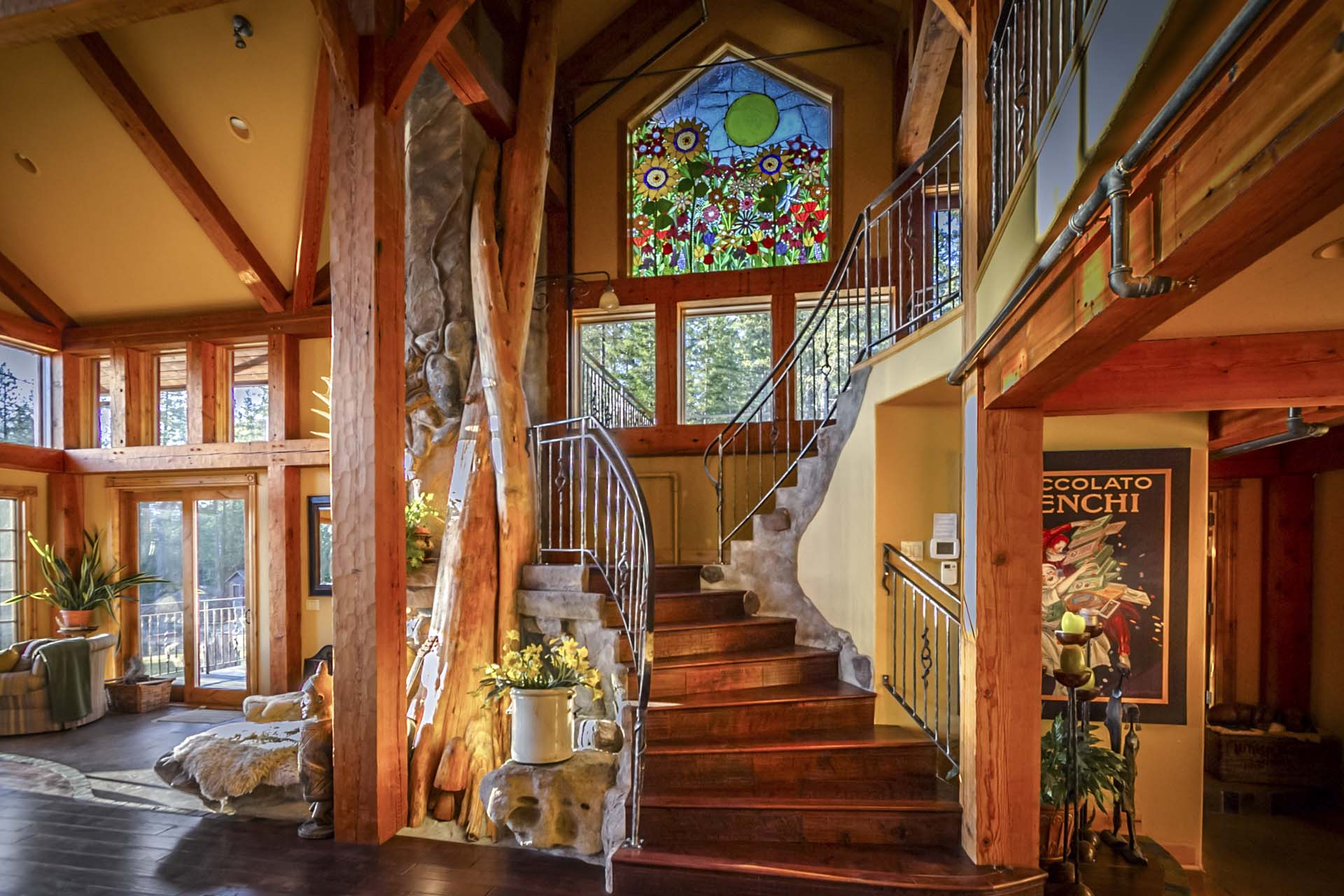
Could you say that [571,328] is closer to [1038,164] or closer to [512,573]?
[512,573]

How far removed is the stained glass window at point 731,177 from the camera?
22.6 feet

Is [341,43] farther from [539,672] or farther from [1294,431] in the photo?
[1294,431]

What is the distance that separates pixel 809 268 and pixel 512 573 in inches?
147

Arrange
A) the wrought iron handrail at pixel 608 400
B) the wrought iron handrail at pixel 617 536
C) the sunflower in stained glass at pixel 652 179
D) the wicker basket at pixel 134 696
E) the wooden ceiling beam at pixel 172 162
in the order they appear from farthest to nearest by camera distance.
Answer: the wicker basket at pixel 134 696 → the sunflower in stained glass at pixel 652 179 → the wrought iron handrail at pixel 608 400 → the wooden ceiling beam at pixel 172 162 → the wrought iron handrail at pixel 617 536

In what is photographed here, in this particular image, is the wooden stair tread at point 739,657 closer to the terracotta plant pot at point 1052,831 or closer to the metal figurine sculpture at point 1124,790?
the terracotta plant pot at point 1052,831

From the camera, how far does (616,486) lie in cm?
636

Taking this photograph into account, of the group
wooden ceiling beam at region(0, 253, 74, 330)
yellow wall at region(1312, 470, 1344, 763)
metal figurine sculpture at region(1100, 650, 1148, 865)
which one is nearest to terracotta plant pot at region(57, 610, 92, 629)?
wooden ceiling beam at region(0, 253, 74, 330)

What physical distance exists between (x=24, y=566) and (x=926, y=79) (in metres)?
9.59

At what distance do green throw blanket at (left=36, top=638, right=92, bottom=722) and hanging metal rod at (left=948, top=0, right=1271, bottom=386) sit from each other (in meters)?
8.09

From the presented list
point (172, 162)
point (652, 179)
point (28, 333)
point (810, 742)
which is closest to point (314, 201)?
point (172, 162)

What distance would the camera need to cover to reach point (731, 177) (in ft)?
23.1

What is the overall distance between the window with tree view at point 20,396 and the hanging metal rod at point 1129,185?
387 inches

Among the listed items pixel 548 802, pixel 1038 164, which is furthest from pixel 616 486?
pixel 1038 164

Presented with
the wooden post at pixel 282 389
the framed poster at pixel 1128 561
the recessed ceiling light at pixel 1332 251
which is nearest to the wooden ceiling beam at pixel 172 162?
the wooden post at pixel 282 389
